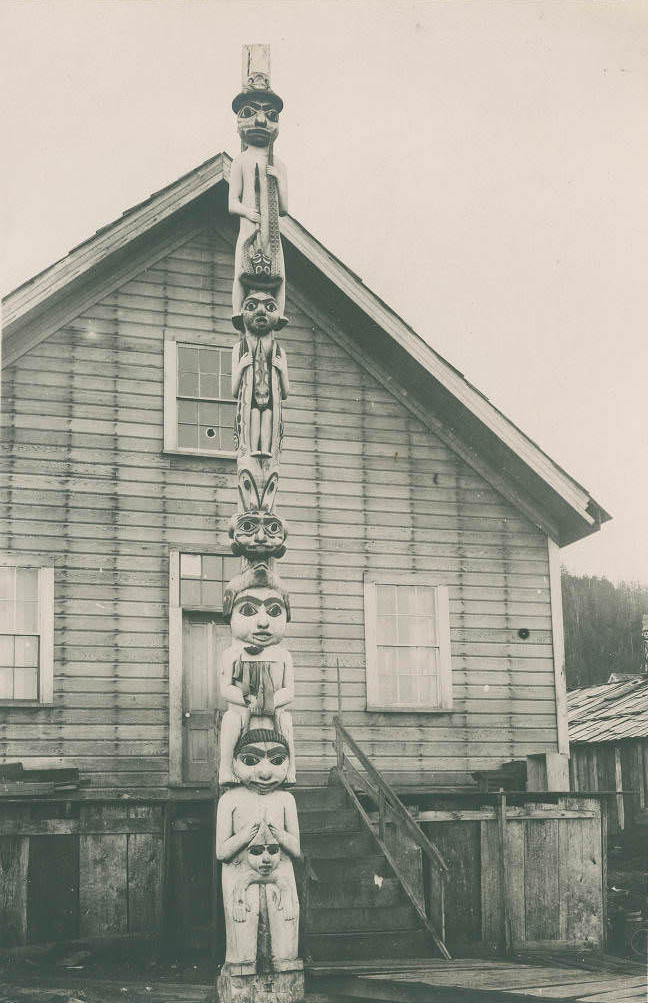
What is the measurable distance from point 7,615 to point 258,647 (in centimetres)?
571

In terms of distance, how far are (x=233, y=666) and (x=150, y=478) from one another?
603 centimetres

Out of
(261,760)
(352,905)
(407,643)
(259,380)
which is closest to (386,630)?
(407,643)

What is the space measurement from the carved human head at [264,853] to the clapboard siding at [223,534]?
5.36 m

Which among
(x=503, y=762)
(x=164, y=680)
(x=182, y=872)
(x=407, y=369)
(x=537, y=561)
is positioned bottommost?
(x=182, y=872)

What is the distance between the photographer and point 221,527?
598 inches

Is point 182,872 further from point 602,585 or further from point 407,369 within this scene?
point 602,585

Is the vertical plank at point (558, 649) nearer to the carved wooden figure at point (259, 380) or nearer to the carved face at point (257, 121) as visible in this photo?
the carved wooden figure at point (259, 380)

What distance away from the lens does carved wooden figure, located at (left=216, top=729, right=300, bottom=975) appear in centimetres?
880

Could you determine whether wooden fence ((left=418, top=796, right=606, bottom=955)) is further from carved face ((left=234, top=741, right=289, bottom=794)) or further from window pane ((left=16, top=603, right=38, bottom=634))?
window pane ((left=16, top=603, right=38, bottom=634))

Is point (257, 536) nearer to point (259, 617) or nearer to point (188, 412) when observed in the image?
point (259, 617)

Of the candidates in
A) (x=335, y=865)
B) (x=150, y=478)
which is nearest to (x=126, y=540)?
(x=150, y=478)

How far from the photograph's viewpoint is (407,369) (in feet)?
53.4

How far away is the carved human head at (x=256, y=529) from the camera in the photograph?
31.3 feet

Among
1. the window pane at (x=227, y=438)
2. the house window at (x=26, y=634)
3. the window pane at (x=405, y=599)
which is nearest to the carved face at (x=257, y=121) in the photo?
the window pane at (x=227, y=438)
